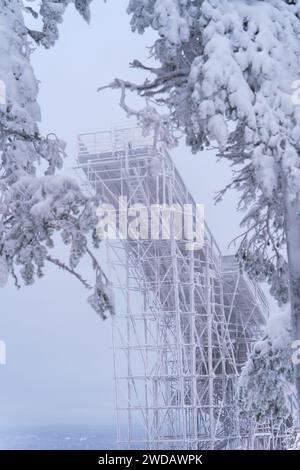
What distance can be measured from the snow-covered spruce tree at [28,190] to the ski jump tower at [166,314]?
3.89 m

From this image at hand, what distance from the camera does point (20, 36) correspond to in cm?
480

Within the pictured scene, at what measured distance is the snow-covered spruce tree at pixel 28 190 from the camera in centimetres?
438

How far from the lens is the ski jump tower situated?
947 centimetres

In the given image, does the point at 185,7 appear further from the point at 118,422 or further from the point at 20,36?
the point at 118,422

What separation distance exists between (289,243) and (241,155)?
2.54 feet

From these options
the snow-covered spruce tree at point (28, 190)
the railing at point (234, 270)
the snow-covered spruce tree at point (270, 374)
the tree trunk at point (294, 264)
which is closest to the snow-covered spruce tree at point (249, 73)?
the tree trunk at point (294, 264)

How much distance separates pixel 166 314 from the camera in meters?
10.5

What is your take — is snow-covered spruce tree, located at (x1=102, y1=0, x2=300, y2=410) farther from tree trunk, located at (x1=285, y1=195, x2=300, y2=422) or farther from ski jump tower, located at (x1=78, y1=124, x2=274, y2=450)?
ski jump tower, located at (x1=78, y1=124, x2=274, y2=450)

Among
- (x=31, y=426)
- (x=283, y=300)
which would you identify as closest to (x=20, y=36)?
(x=283, y=300)

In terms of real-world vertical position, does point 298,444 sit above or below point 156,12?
below

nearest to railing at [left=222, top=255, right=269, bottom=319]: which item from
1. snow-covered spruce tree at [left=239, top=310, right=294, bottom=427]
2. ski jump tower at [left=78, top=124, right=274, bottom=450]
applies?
ski jump tower at [left=78, top=124, right=274, bottom=450]

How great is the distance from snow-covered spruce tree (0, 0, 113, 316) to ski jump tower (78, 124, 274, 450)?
3889mm

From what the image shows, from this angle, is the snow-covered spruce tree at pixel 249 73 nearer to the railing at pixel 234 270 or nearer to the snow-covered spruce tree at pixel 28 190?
the snow-covered spruce tree at pixel 28 190
